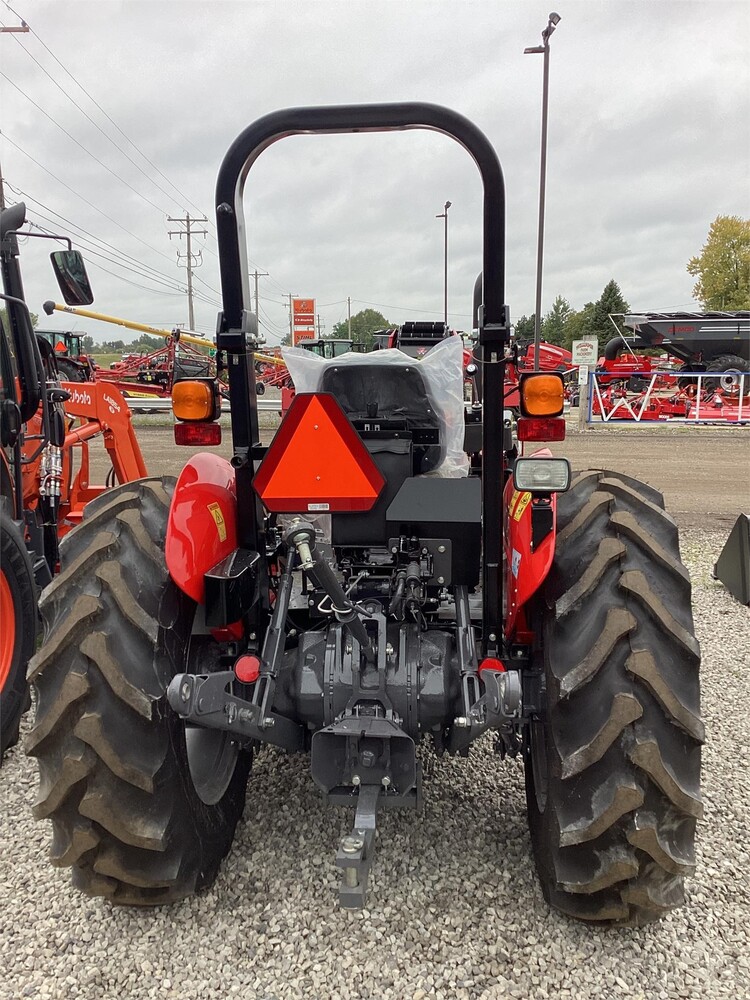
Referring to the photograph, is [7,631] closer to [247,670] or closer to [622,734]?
[247,670]

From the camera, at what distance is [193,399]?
2.41m

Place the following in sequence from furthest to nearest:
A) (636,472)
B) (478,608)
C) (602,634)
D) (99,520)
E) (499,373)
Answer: (636,472), (478,608), (99,520), (499,373), (602,634)

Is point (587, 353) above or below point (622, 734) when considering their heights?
above

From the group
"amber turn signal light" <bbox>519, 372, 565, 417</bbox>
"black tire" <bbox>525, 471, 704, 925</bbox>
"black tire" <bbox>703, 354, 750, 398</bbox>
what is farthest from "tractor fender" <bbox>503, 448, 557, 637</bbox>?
"black tire" <bbox>703, 354, 750, 398</bbox>

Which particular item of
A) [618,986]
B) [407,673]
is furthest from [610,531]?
[618,986]

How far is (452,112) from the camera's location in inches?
83.8

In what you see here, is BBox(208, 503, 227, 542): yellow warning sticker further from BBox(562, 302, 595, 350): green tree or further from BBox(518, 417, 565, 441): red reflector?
BBox(562, 302, 595, 350): green tree

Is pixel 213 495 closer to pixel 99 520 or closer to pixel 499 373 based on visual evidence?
pixel 99 520

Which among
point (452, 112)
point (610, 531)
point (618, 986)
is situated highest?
point (452, 112)

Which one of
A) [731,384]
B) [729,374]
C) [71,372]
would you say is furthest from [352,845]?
[731,384]

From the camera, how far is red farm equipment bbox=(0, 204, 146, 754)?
3.66 metres

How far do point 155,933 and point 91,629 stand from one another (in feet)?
3.37

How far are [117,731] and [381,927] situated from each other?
3.52ft

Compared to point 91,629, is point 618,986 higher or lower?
lower
